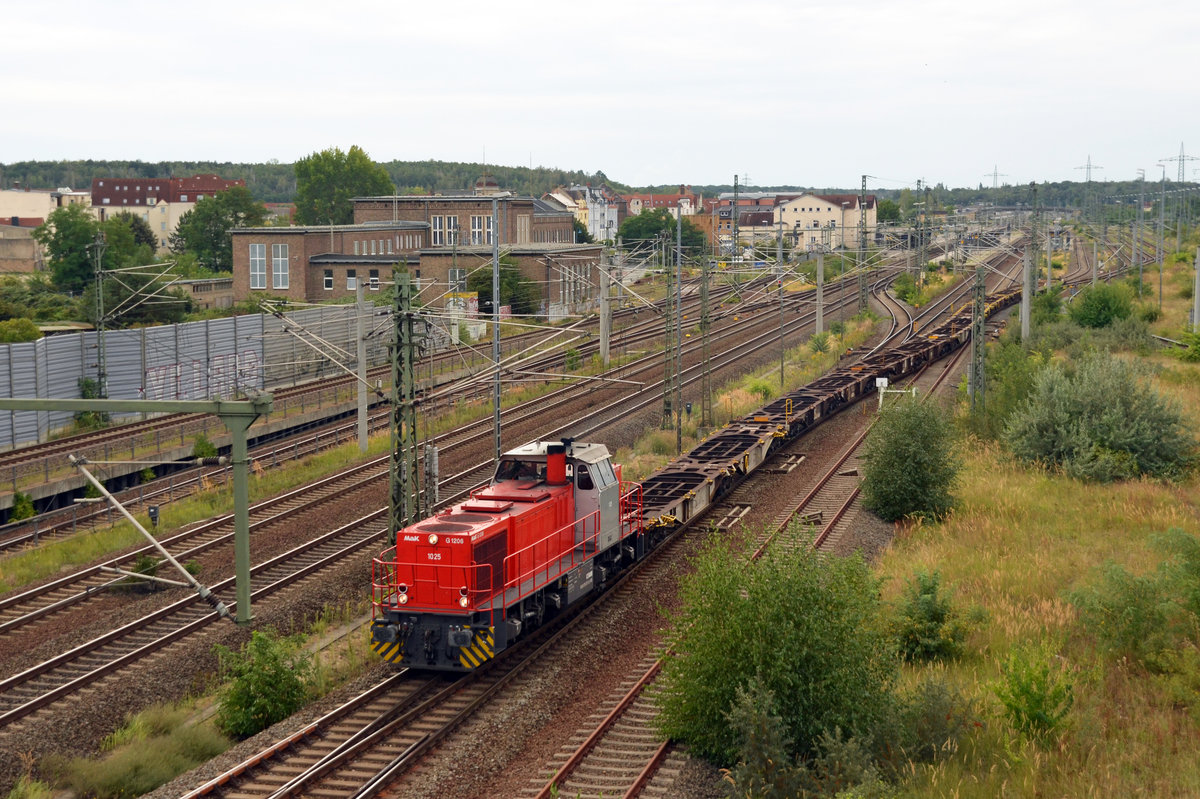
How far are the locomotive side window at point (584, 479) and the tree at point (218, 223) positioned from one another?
89.6m

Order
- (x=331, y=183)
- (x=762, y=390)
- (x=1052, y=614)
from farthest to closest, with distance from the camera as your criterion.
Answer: (x=331, y=183)
(x=762, y=390)
(x=1052, y=614)

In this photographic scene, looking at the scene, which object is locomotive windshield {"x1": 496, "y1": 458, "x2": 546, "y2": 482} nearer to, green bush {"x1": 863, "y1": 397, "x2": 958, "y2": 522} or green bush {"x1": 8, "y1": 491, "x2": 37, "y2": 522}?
green bush {"x1": 863, "y1": 397, "x2": 958, "y2": 522}

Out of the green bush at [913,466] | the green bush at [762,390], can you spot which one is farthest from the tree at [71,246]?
the green bush at [913,466]

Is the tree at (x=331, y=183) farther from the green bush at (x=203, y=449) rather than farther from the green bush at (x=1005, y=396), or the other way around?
the green bush at (x=1005, y=396)

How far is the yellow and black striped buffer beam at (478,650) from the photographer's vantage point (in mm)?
16828

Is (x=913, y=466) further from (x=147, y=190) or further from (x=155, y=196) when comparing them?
(x=147, y=190)

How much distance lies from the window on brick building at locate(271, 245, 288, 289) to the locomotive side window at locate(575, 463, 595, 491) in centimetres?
5666

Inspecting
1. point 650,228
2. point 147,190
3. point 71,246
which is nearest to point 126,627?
point 71,246

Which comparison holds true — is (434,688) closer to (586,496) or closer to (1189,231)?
(586,496)

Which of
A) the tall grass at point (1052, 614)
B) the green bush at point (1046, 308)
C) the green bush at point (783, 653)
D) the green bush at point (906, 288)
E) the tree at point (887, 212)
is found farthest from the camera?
the tree at point (887, 212)

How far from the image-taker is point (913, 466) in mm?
26688

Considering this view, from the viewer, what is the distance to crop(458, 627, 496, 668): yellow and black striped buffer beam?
16.8 m

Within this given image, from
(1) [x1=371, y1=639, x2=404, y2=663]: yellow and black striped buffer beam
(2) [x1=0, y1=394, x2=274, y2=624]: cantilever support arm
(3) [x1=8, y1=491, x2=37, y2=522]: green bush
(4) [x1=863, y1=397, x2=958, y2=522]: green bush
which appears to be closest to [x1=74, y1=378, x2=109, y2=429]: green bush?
(3) [x1=8, y1=491, x2=37, y2=522]: green bush

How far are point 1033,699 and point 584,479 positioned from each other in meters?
8.82
